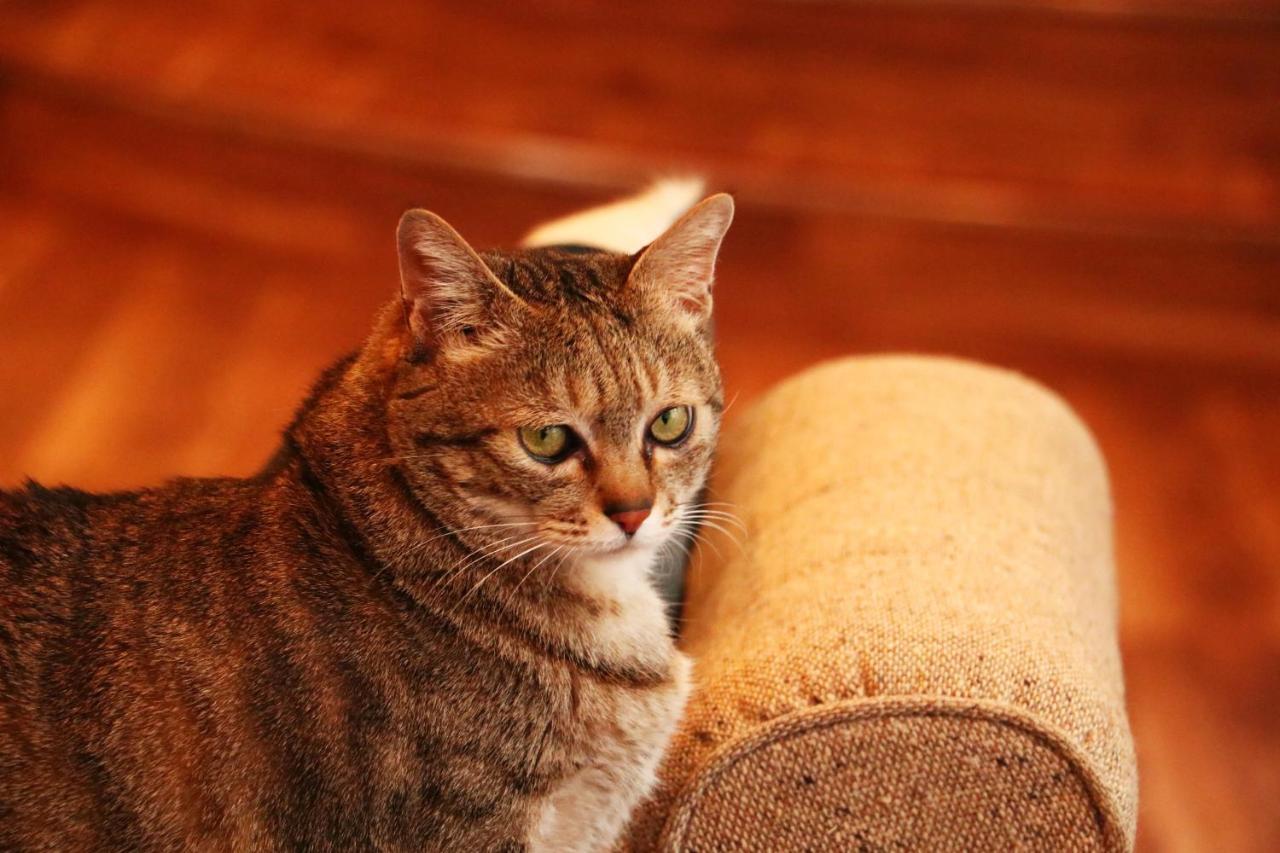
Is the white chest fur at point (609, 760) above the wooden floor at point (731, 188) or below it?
below

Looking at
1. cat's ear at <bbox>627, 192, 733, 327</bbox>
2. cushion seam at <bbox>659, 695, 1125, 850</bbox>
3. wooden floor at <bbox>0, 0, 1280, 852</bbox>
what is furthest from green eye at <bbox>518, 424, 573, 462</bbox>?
wooden floor at <bbox>0, 0, 1280, 852</bbox>

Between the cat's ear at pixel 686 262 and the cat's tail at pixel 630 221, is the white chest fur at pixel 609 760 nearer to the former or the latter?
the cat's ear at pixel 686 262

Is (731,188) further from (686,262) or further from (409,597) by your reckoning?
(409,597)

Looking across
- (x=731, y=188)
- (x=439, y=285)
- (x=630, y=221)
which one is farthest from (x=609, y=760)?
(x=731, y=188)

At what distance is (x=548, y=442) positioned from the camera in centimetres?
95

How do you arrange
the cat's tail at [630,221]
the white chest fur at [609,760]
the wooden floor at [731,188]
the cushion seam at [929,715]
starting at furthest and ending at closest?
the wooden floor at [731,188] → the cat's tail at [630,221] → the white chest fur at [609,760] → the cushion seam at [929,715]

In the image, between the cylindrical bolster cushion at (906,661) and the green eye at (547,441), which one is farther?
the green eye at (547,441)

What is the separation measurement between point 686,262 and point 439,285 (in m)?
0.22

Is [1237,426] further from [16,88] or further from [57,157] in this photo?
[16,88]

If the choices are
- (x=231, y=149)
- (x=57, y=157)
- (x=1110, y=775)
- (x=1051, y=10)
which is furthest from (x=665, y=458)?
(x=57, y=157)

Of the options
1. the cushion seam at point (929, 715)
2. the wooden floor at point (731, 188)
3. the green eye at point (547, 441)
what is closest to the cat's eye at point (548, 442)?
the green eye at point (547, 441)

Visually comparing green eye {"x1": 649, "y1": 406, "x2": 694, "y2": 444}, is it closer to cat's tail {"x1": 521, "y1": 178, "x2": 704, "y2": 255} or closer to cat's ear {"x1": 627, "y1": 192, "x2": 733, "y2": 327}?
cat's ear {"x1": 627, "y1": 192, "x2": 733, "y2": 327}

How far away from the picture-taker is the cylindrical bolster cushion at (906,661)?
31.9 inches

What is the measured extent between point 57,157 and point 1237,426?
3.08 meters
